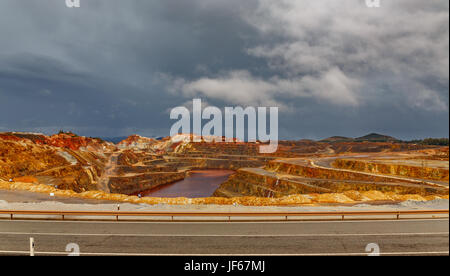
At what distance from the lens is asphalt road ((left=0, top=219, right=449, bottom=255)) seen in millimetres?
10297

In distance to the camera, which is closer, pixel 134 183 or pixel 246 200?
pixel 246 200

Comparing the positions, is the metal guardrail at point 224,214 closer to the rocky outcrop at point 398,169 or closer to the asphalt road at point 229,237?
the asphalt road at point 229,237

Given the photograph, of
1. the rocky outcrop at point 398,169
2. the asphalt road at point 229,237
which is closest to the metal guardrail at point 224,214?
the asphalt road at point 229,237

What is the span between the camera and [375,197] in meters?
23.2

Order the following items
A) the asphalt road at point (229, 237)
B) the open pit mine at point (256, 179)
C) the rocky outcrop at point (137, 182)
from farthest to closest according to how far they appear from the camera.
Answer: the rocky outcrop at point (137, 182), the open pit mine at point (256, 179), the asphalt road at point (229, 237)

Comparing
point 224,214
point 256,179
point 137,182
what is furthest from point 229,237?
point 137,182

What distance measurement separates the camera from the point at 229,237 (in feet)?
38.5

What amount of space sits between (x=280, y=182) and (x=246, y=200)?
38.2 m

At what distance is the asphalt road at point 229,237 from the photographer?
1030 centimetres

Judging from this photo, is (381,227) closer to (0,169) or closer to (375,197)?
(375,197)

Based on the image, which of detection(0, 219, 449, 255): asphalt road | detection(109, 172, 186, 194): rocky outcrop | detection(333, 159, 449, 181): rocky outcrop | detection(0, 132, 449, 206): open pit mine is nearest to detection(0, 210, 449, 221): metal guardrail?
detection(0, 219, 449, 255): asphalt road
